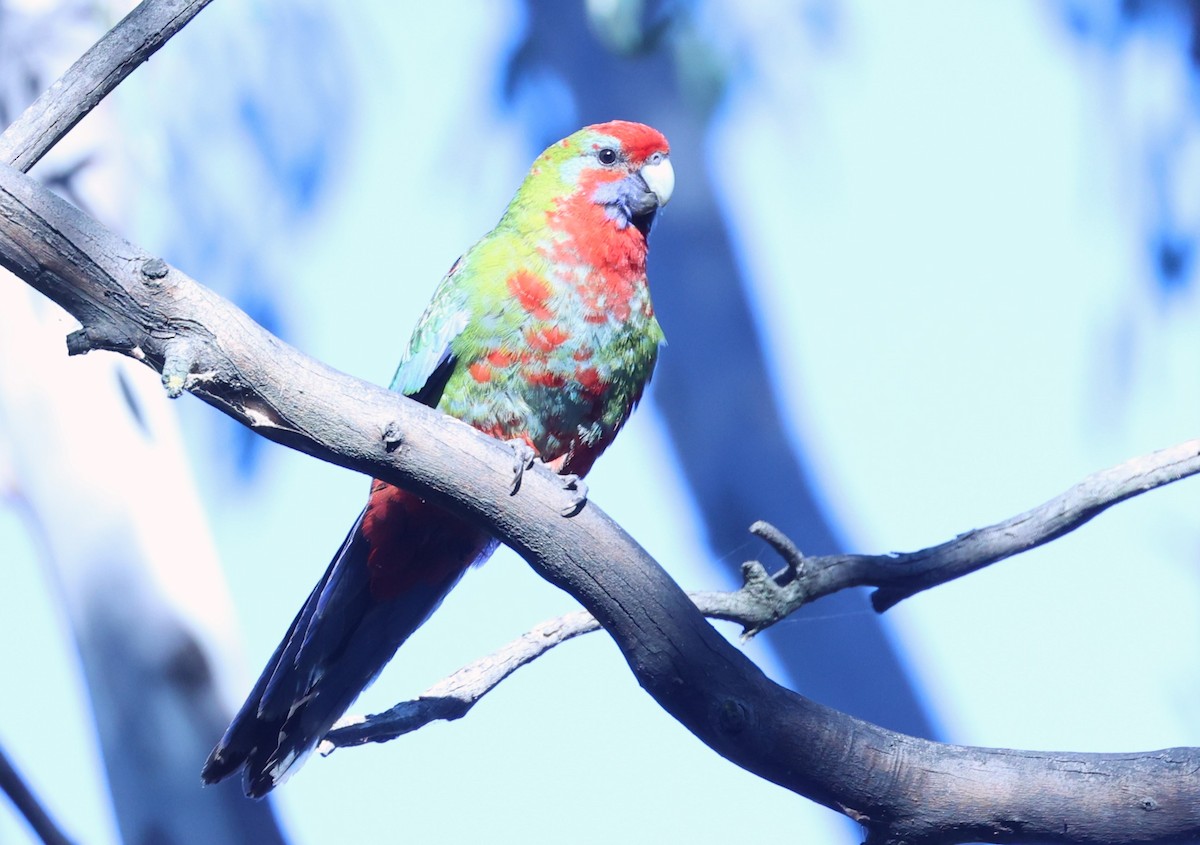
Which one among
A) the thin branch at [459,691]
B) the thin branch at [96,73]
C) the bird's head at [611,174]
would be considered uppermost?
the bird's head at [611,174]

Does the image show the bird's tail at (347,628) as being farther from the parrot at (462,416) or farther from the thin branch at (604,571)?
the thin branch at (604,571)

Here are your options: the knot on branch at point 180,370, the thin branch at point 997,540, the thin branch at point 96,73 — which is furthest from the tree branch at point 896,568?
the thin branch at point 96,73

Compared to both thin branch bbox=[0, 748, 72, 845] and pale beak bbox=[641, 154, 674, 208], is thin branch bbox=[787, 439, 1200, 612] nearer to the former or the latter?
pale beak bbox=[641, 154, 674, 208]

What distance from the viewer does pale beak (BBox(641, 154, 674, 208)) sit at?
247cm

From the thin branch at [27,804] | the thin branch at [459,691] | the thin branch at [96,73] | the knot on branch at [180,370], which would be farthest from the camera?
the thin branch at [459,691]

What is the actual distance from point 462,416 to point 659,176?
76 centimetres

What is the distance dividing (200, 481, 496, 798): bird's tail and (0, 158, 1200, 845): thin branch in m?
0.48

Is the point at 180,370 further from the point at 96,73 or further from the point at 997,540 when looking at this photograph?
the point at 997,540

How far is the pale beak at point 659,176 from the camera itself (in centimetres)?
247

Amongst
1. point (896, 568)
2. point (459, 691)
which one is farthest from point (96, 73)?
point (896, 568)

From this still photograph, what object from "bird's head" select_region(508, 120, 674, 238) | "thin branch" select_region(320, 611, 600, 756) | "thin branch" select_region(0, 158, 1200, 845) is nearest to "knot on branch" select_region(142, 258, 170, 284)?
"thin branch" select_region(0, 158, 1200, 845)

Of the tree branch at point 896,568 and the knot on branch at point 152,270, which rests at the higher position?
the tree branch at point 896,568

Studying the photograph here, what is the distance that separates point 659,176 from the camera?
2496mm

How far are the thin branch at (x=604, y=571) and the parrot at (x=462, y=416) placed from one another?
1.66 ft
